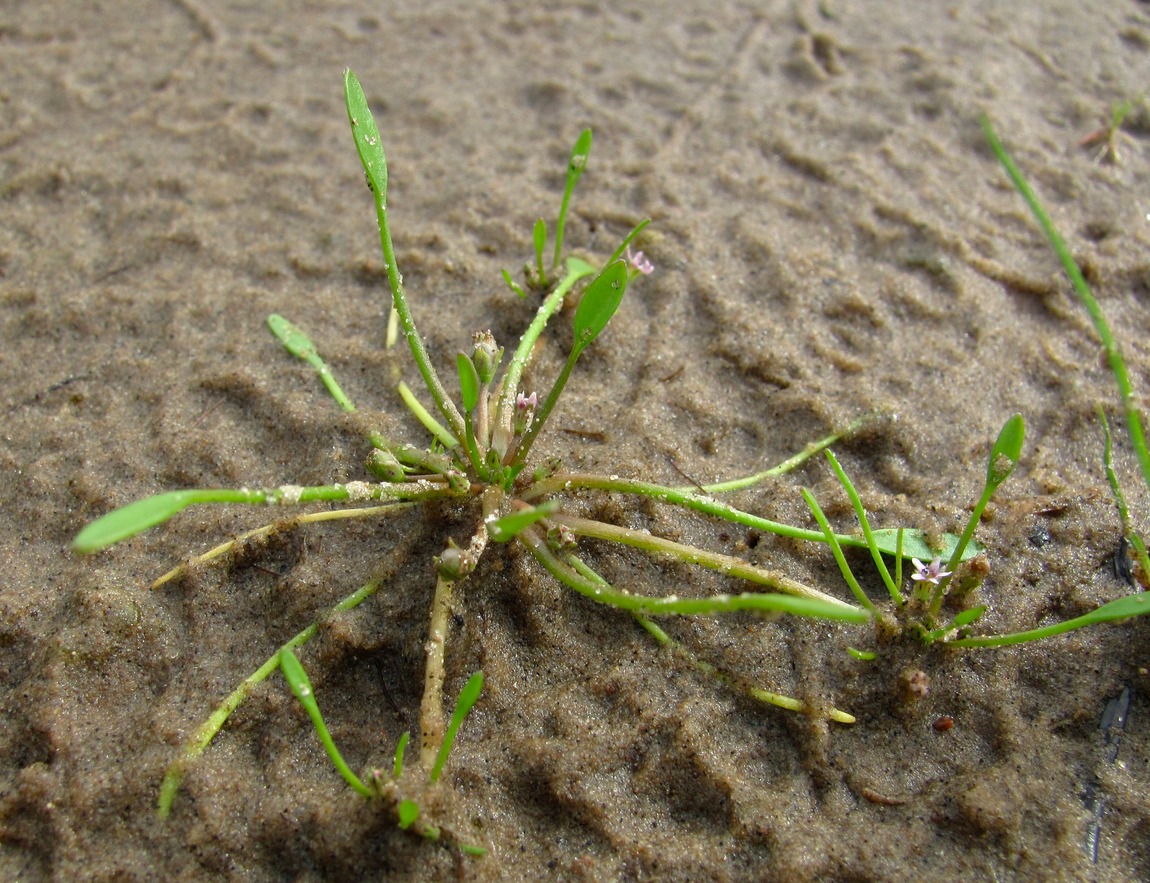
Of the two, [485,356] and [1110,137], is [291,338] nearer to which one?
[485,356]

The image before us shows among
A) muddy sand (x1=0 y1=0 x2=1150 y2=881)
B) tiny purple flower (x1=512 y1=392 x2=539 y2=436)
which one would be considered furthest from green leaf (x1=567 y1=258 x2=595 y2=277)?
tiny purple flower (x1=512 y1=392 x2=539 y2=436)

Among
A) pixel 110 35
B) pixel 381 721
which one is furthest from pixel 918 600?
pixel 110 35

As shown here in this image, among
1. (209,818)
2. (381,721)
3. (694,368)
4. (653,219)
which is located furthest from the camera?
(653,219)

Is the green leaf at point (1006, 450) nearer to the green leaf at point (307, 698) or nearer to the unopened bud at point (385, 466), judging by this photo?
the unopened bud at point (385, 466)

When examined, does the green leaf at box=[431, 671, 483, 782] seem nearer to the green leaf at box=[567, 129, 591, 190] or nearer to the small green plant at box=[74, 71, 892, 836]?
A: the small green plant at box=[74, 71, 892, 836]

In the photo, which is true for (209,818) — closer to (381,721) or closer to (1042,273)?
(381,721)
